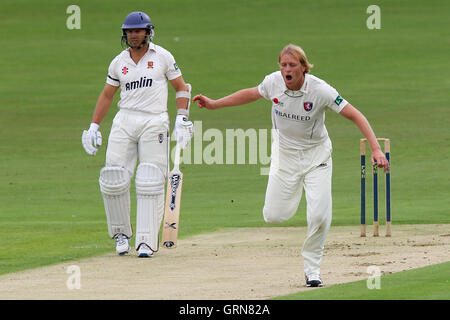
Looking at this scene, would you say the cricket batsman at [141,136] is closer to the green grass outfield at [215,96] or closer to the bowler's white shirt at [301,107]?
the green grass outfield at [215,96]

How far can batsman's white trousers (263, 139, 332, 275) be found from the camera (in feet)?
30.6

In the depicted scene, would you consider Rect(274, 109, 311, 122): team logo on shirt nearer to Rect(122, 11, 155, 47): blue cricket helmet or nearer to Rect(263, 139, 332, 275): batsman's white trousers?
Rect(263, 139, 332, 275): batsman's white trousers

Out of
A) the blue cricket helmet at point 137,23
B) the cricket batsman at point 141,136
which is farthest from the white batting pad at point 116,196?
the blue cricket helmet at point 137,23

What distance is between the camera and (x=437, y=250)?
11.5 m

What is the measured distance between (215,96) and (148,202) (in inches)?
858

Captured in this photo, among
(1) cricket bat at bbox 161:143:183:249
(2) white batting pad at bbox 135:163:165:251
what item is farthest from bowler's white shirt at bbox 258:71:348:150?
(1) cricket bat at bbox 161:143:183:249

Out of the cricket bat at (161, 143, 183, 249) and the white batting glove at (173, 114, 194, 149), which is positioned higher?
the white batting glove at (173, 114, 194, 149)

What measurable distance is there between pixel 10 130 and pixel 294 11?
21268mm

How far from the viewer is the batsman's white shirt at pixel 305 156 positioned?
30.6 ft

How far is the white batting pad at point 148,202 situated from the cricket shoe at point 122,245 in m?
0.28

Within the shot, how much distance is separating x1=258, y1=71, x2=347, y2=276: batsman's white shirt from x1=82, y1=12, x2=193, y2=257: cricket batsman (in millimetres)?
1950
